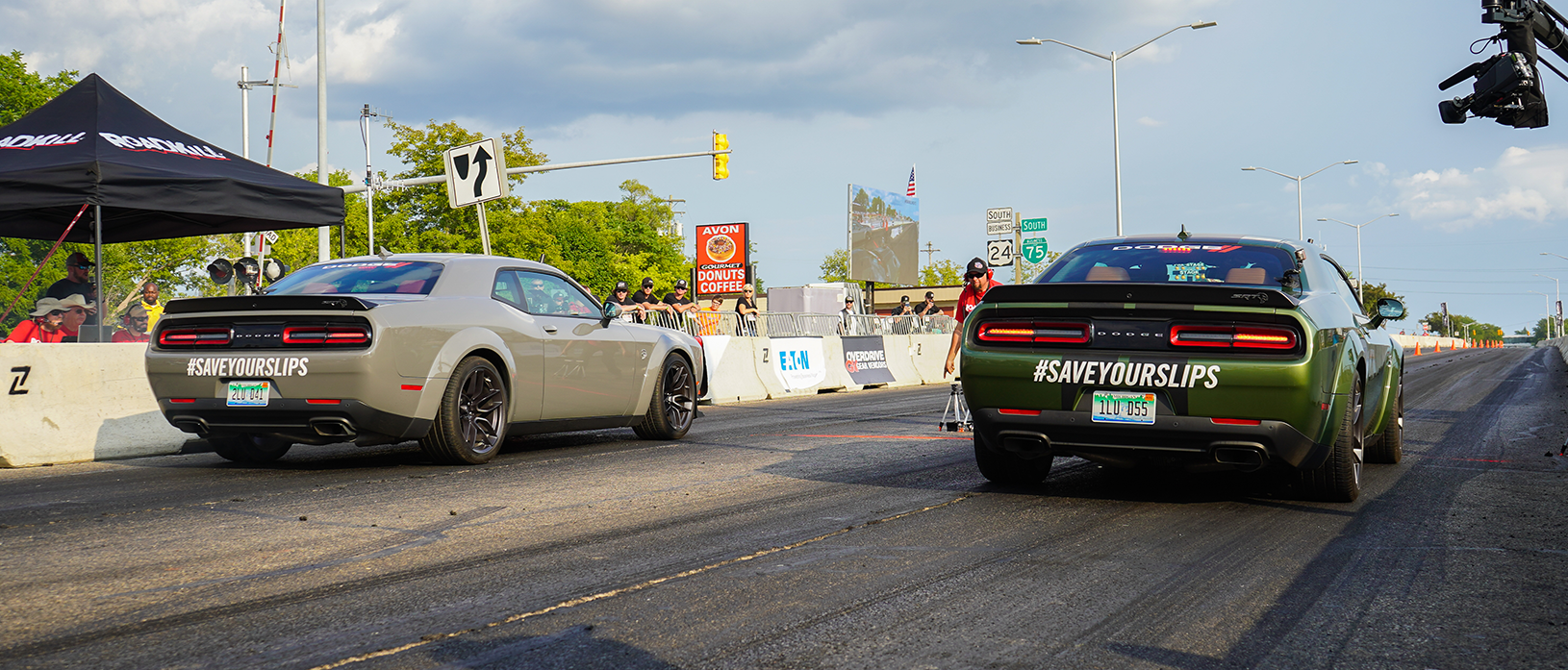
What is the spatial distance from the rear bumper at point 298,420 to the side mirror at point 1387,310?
6156 millimetres

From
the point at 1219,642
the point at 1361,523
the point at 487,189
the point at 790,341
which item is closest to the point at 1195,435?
the point at 1361,523

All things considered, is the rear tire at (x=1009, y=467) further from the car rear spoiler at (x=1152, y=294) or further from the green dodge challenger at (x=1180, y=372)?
the car rear spoiler at (x=1152, y=294)

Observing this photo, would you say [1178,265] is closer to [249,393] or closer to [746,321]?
[249,393]

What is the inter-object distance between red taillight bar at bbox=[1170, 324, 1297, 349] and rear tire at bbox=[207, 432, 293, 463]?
20.5 feet

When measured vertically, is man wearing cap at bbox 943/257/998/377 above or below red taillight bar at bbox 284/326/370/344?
above

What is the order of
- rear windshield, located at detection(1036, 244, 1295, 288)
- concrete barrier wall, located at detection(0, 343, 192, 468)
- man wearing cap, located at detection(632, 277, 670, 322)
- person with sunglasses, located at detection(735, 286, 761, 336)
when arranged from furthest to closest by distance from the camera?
person with sunglasses, located at detection(735, 286, 761, 336)
man wearing cap, located at detection(632, 277, 670, 322)
concrete barrier wall, located at detection(0, 343, 192, 468)
rear windshield, located at detection(1036, 244, 1295, 288)

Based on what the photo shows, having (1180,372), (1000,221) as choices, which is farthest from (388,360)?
(1000,221)

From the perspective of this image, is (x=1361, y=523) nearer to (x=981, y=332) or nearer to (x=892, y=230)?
(x=981, y=332)

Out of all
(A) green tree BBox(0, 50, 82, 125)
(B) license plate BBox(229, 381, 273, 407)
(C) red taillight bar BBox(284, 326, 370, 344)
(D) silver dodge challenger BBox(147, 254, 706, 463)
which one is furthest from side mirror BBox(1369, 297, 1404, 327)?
(A) green tree BBox(0, 50, 82, 125)

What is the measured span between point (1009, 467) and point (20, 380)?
695 cm

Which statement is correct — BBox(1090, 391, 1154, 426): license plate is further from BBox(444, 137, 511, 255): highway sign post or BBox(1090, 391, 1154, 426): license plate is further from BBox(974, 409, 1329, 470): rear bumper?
BBox(444, 137, 511, 255): highway sign post

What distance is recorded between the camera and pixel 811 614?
12.2ft

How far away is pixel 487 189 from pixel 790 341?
281 inches

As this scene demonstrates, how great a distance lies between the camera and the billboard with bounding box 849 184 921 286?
55.4 metres
